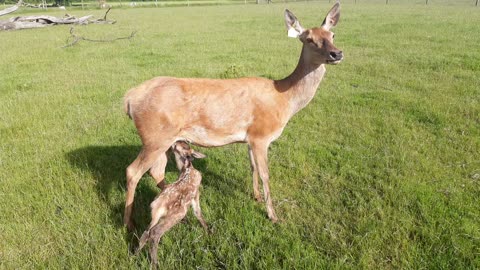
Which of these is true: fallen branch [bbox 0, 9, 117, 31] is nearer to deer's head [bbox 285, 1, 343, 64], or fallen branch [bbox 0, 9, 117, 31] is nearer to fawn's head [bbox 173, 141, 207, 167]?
deer's head [bbox 285, 1, 343, 64]

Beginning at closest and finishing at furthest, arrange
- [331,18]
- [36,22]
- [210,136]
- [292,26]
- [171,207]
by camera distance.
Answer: [171,207] < [210,136] < [292,26] < [331,18] < [36,22]

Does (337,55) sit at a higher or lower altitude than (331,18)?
lower

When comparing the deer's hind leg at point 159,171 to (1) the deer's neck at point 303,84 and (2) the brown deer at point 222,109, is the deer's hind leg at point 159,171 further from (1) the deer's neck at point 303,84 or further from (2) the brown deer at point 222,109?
(1) the deer's neck at point 303,84

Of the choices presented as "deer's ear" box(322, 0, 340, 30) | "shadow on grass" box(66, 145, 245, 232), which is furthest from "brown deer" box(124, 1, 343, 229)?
"deer's ear" box(322, 0, 340, 30)

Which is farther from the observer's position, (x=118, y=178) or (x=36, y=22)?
(x=36, y=22)

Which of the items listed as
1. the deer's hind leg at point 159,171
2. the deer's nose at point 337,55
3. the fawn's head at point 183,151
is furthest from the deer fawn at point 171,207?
the deer's nose at point 337,55

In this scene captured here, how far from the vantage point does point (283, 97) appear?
438 cm

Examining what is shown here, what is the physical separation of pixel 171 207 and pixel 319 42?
8.20ft

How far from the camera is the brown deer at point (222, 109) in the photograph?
378 cm

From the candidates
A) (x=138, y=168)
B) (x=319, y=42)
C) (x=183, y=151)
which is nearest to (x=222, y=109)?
(x=183, y=151)

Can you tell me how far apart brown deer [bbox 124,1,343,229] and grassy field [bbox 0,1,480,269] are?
1.54 ft

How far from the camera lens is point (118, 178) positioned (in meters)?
4.79

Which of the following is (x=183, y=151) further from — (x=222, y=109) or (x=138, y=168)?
(x=222, y=109)

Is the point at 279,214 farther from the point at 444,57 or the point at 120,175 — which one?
the point at 444,57
